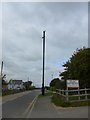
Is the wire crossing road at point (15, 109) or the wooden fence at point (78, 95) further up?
the wooden fence at point (78, 95)

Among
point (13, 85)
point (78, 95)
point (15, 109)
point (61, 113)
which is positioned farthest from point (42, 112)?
point (13, 85)

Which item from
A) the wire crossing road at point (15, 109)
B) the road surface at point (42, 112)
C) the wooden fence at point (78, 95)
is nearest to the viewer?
the road surface at point (42, 112)

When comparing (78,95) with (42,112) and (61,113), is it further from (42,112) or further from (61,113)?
(61,113)

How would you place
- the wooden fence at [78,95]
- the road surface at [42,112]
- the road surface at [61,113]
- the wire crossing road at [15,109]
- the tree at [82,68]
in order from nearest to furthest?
the road surface at [61,113] < the road surface at [42,112] < the wire crossing road at [15,109] < the wooden fence at [78,95] < the tree at [82,68]

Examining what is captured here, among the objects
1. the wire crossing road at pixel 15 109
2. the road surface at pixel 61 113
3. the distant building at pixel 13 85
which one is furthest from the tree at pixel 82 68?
the distant building at pixel 13 85

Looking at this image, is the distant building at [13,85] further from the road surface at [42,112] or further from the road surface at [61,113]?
the road surface at [61,113]

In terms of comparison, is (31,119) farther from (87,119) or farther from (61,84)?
(61,84)

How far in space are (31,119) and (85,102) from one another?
953 centimetres

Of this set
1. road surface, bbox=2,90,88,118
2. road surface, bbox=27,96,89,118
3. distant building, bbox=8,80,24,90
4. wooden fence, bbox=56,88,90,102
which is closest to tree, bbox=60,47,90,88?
wooden fence, bbox=56,88,90,102

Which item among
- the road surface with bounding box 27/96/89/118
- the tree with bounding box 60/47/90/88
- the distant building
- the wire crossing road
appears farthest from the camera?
the distant building

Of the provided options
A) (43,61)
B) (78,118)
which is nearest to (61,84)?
(43,61)

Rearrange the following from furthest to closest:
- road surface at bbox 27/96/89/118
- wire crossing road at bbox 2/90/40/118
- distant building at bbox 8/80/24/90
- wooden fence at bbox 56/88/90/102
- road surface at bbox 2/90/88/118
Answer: distant building at bbox 8/80/24/90
wooden fence at bbox 56/88/90/102
wire crossing road at bbox 2/90/40/118
road surface at bbox 2/90/88/118
road surface at bbox 27/96/89/118

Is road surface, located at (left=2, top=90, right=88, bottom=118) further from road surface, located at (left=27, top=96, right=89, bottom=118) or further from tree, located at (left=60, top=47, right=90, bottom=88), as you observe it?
tree, located at (left=60, top=47, right=90, bottom=88)

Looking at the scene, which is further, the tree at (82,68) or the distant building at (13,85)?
the distant building at (13,85)
